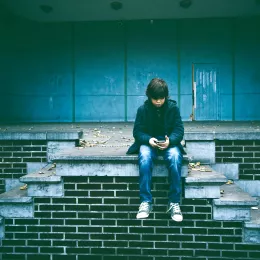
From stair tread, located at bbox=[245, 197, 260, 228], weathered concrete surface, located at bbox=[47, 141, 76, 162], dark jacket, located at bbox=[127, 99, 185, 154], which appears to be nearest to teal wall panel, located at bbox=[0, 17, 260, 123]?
weathered concrete surface, located at bbox=[47, 141, 76, 162]

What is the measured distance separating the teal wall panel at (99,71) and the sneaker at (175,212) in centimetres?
928

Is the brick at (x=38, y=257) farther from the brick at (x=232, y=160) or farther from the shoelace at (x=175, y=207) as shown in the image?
the brick at (x=232, y=160)

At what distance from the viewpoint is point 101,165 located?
4.15 metres

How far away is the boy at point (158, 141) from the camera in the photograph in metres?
3.90

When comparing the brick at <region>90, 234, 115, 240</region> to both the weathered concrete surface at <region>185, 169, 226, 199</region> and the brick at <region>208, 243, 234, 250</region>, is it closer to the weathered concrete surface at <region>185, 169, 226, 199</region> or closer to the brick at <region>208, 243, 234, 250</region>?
the weathered concrete surface at <region>185, 169, 226, 199</region>

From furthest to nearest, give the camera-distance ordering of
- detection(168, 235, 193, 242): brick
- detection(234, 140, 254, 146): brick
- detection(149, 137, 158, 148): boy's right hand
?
detection(234, 140, 254, 146): brick
detection(168, 235, 193, 242): brick
detection(149, 137, 158, 148): boy's right hand

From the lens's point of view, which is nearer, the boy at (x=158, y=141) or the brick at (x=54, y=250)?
the boy at (x=158, y=141)

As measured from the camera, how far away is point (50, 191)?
4.20 m

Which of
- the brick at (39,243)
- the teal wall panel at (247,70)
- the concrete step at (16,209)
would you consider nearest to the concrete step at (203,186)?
the brick at (39,243)

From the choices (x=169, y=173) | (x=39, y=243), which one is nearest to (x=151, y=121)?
(x=169, y=173)

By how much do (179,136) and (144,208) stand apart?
894 millimetres

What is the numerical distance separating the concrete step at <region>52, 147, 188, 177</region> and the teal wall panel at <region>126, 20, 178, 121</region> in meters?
9.07

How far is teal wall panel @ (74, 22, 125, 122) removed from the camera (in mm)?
12914

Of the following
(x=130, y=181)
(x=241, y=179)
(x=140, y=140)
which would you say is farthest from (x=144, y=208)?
(x=241, y=179)
